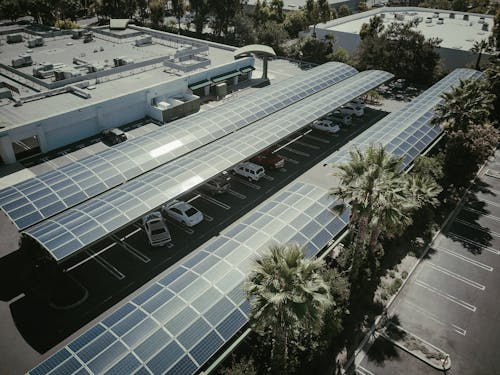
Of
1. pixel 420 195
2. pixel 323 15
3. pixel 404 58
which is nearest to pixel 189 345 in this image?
pixel 420 195

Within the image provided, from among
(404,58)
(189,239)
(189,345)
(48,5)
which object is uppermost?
(48,5)

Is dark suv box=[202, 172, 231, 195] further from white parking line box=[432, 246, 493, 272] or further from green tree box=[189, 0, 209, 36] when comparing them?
green tree box=[189, 0, 209, 36]

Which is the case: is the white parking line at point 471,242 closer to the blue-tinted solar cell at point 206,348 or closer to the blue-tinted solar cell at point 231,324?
the blue-tinted solar cell at point 231,324

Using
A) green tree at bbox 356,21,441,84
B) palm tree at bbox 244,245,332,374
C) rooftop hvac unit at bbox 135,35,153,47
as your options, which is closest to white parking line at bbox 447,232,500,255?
palm tree at bbox 244,245,332,374

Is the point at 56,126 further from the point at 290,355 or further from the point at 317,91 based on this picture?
the point at 290,355

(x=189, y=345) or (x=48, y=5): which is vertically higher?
(x=48, y=5)
